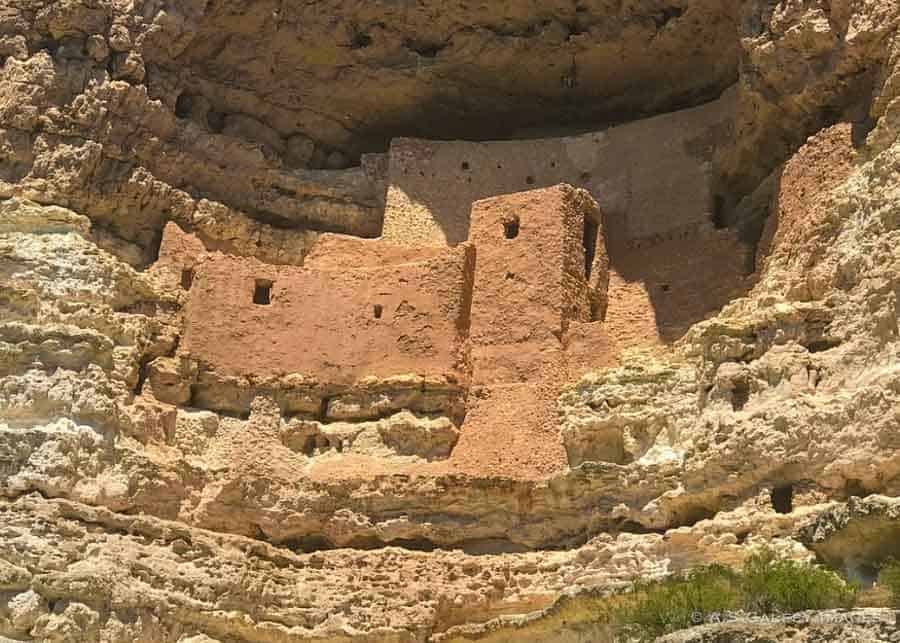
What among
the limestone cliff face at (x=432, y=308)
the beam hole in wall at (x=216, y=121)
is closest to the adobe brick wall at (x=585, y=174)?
the limestone cliff face at (x=432, y=308)

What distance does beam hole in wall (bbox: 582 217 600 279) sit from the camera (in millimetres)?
20438

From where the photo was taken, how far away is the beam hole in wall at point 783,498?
51.3 ft

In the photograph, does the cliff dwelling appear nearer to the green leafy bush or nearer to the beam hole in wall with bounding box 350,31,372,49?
the beam hole in wall with bounding box 350,31,372,49

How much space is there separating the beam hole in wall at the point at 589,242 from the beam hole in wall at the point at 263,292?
12.9 ft

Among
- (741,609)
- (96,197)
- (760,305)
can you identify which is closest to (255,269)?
(96,197)

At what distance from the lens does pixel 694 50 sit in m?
21.8

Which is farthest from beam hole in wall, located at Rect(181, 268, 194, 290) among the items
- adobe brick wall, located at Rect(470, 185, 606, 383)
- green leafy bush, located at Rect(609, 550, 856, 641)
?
green leafy bush, located at Rect(609, 550, 856, 641)

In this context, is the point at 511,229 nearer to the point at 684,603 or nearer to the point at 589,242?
the point at 589,242

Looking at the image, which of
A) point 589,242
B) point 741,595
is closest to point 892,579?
point 741,595

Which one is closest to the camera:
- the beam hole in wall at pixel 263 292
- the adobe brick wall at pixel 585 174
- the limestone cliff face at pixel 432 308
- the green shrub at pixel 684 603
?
the green shrub at pixel 684 603

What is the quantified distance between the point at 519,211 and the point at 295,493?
4.69 metres

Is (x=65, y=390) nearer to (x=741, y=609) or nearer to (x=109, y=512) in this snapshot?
(x=109, y=512)

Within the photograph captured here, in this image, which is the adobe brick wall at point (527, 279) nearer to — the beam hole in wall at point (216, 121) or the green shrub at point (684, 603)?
the beam hole in wall at point (216, 121)

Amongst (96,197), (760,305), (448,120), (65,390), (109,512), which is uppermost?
(448,120)
